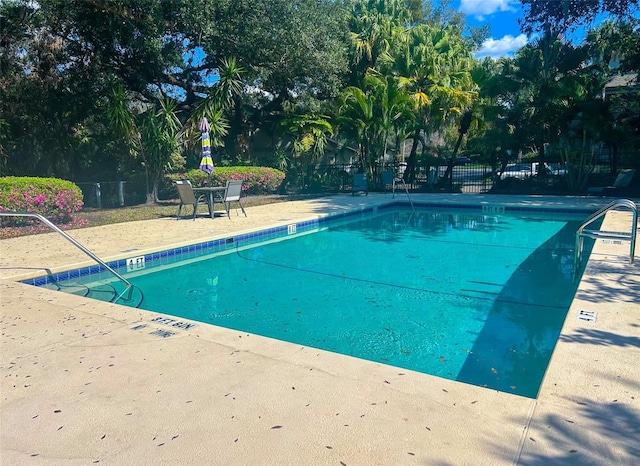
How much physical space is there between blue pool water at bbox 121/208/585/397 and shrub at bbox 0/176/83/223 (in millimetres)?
3931

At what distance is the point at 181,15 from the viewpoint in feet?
43.3

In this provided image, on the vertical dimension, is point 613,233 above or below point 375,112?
below

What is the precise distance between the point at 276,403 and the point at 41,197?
29.1ft

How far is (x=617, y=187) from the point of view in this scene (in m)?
14.9

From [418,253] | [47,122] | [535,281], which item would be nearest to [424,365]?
[535,281]

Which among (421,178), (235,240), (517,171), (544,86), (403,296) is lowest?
(403,296)

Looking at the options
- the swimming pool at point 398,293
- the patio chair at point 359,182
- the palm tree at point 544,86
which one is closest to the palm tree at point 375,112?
the patio chair at point 359,182

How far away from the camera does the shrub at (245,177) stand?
48.8ft

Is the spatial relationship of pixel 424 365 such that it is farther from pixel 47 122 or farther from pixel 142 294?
pixel 47 122

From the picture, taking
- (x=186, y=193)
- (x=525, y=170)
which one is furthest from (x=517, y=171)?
(x=186, y=193)

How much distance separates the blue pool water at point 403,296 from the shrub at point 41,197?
3.93 meters

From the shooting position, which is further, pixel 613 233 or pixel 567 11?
pixel 567 11

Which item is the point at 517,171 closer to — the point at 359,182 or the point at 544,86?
the point at 544,86

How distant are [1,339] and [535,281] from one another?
6168mm
